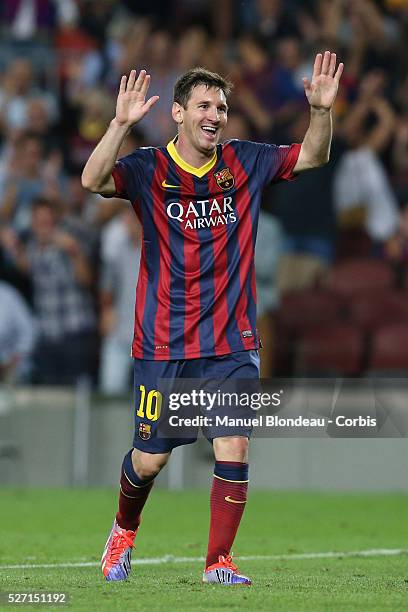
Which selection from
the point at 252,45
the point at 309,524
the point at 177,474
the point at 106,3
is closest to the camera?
the point at 309,524

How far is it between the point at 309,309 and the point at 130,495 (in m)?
7.92

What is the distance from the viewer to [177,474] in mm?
13523

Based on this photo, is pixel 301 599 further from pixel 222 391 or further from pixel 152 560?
pixel 152 560

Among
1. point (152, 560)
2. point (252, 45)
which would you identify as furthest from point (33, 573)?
point (252, 45)

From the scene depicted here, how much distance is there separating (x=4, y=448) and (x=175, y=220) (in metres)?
7.43

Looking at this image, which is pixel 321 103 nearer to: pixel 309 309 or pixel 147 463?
pixel 147 463

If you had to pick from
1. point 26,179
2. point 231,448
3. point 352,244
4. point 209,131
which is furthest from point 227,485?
point 26,179

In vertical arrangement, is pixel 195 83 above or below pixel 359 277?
above

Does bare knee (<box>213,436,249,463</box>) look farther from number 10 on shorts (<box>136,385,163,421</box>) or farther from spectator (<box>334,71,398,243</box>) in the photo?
spectator (<box>334,71,398,243</box>)

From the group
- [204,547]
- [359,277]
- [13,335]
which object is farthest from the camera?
[359,277]

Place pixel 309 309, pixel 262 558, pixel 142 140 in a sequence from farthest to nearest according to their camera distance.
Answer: pixel 309 309
pixel 142 140
pixel 262 558

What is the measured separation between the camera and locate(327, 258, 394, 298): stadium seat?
47.8ft

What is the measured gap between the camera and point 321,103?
6367 millimetres

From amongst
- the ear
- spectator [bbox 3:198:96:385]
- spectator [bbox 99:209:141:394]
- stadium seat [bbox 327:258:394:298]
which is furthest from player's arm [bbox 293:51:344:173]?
stadium seat [bbox 327:258:394:298]
